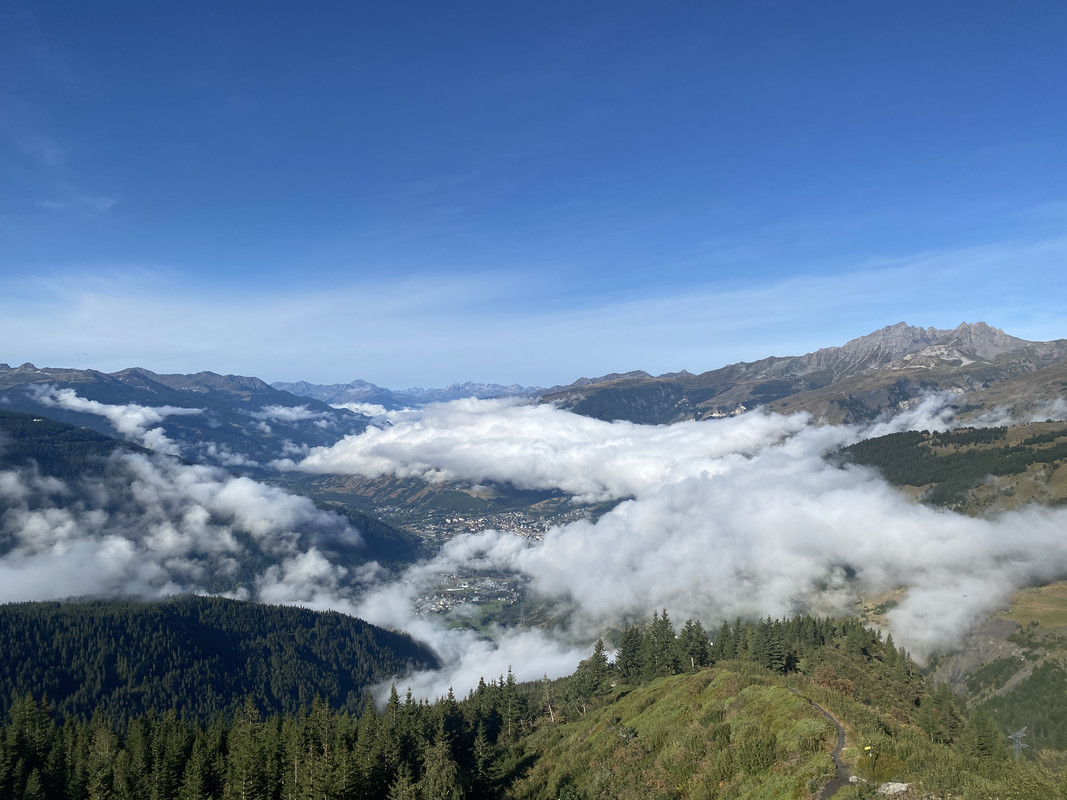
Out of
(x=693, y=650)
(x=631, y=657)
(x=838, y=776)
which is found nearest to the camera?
(x=838, y=776)

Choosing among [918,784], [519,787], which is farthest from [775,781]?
[519,787]

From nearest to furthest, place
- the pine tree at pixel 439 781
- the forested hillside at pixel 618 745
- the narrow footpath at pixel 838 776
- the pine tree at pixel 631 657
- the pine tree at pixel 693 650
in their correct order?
the narrow footpath at pixel 838 776
the forested hillside at pixel 618 745
the pine tree at pixel 439 781
the pine tree at pixel 693 650
the pine tree at pixel 631 657

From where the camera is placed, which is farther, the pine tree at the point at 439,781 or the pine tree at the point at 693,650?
the pine tree at the point at 693,650

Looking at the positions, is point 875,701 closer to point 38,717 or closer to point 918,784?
point 918,784

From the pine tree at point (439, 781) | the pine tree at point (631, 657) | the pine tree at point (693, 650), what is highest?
the pine tree at point (439, 781)

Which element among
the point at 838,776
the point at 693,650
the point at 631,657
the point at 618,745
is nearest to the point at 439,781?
the point at 618,745

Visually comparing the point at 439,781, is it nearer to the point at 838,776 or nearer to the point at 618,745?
the point at 618,745

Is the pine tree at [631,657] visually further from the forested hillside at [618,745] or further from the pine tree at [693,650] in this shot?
the pine tree at [693,650]

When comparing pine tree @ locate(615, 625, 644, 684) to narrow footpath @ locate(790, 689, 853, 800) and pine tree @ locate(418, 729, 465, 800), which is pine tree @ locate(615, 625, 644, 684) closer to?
pine tree @ locate(418, 729, 465, 800)

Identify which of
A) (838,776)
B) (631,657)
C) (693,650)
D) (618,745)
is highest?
(838,776)

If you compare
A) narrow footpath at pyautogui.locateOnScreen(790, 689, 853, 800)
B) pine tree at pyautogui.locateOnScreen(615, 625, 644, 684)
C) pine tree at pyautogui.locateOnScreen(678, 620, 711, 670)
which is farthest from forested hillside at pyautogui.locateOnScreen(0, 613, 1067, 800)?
pine tree at pyautogui.locateOnScreen(615, 625, 644, 684)

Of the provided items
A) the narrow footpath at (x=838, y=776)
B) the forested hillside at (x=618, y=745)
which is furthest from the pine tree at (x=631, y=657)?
the narrow footpath at (x=838, y=776)

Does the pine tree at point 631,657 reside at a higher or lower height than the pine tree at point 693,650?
lower
